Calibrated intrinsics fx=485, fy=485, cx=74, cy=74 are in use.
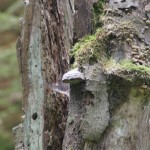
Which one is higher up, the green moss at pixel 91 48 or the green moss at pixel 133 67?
the green moss at pixel 91 48

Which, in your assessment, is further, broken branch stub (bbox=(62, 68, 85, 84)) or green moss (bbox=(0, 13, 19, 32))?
green moss (bbox=(0, 13, 19, 32))

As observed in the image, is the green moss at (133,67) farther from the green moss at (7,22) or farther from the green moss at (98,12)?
the green moss at (7,22)

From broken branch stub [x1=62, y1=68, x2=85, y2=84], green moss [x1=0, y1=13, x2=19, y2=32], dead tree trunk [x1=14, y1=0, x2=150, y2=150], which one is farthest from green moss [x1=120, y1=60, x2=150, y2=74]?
green moss [x1=0, y1=13, x2=19, y2=32]

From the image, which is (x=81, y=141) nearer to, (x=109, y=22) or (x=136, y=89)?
(x=136, y=89)

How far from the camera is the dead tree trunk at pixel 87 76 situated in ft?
5.16

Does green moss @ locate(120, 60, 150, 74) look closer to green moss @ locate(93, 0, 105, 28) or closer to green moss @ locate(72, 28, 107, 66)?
green moss @ locate(72, 28, 107, 66)

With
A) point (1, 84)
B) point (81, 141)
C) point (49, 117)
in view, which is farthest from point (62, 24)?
point (1, 84)

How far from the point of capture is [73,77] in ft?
5.12

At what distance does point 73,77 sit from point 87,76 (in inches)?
2.0

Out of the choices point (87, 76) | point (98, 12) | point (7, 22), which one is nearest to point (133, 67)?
point (87, 76)

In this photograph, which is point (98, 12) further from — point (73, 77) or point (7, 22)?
point (7, 22)

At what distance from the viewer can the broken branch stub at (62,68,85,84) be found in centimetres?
155

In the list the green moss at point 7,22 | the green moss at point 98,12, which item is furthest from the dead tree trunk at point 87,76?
the green moss at point 7,22

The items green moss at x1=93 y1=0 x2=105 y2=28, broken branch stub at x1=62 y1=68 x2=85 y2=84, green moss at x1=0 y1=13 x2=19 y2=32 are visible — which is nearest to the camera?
broken branch stub at x1=62 y1=68 x2=85 y2=84
